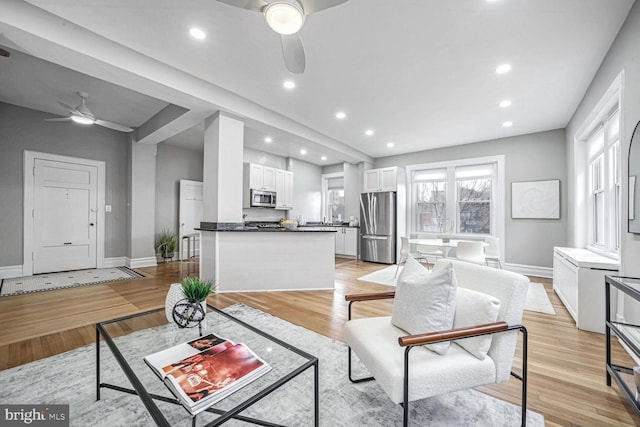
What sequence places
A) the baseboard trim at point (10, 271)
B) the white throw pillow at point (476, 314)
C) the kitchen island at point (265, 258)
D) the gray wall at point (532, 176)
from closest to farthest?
the white throw pillow at point (476, 314)
the kitchen island at point (265, 258)
the baseboard trim at point (10, 271)
the gray wall at point (532, 176)

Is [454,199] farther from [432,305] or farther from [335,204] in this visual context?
[432,305]

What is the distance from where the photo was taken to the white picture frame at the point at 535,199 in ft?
15.5

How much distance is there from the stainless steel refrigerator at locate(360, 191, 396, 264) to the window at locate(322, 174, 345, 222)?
1.62 m

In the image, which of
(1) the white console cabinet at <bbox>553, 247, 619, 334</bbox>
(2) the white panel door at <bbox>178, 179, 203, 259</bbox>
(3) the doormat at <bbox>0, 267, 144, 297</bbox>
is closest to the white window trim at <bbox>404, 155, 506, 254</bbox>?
(1) the white console cabinet at <bbox>553, 247, 619, 334</bbox>

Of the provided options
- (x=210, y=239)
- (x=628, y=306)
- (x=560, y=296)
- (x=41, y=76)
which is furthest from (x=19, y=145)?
(x=560, y=296)

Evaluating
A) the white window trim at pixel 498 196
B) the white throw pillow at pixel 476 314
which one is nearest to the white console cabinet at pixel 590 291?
the white throw pillow at pixel 476 314

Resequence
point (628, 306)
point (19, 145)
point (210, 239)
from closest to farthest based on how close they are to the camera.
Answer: point (628, 306), point (210, 239), point (19, 145)

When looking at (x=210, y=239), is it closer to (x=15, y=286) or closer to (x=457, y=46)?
(x=15, y=286)

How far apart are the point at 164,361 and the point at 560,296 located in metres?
4.49

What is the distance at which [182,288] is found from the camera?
1.58m

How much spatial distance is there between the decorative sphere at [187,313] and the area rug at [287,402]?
177 mm

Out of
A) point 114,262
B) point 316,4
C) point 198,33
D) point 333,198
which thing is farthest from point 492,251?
point 114,262

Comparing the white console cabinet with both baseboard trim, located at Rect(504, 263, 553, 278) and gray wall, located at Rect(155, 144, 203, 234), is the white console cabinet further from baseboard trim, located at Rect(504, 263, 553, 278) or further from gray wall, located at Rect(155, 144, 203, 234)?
gray wall, located at Rect(155, 144, 203, 234)

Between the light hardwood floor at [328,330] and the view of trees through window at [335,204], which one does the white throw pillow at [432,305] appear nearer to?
the light hardwood floor at [328,330]
